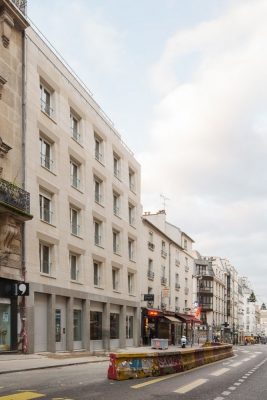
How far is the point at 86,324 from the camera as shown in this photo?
124ft

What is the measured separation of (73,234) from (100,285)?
661 centimetres

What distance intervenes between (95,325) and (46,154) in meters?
13.6

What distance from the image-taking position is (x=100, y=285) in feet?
136

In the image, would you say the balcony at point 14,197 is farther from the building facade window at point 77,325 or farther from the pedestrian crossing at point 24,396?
the pedestrian crossing at point 24,396

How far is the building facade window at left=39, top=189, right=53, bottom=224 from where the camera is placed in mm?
32625

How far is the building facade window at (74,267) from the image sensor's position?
1453 inches

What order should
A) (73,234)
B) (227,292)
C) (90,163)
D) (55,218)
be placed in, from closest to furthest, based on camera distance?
(55,218), (73,234), (90,163), (227,292)

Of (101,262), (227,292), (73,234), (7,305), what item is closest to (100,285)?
(101,262)

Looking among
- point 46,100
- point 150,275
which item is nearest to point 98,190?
point 46,100

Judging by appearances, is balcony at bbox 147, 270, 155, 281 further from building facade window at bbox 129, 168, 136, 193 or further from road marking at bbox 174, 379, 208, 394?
road marking at bbox 174, 379, 208, 394

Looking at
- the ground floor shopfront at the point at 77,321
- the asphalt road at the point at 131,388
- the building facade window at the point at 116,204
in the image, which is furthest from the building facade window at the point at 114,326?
the asphalt road at the point at 131,388

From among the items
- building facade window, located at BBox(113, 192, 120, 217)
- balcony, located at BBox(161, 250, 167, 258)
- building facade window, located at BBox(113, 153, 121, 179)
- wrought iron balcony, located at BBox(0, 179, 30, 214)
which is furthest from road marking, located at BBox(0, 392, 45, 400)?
balcony, located at BBox(161, 250, 167, 258)

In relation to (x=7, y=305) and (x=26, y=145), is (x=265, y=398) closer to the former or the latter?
(x=7, y=305)

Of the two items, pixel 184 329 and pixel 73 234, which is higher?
pixel 73 234
